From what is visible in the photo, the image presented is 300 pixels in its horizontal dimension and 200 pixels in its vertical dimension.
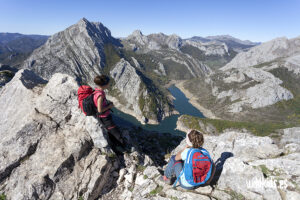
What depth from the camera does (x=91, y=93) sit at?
12.0 metres

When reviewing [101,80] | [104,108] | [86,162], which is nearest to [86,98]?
[104,108]

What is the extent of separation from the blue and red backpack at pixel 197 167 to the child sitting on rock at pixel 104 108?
6.67 m

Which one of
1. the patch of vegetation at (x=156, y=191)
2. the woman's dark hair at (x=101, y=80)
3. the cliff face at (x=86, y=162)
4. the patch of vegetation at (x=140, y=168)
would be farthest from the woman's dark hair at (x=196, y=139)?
the patch of vegetation at (x=140, y=168)

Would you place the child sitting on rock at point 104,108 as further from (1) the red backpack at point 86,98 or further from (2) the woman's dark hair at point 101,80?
(1) the red backpack at point 86,98

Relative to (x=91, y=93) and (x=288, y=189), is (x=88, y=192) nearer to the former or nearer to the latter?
(x=91, y=93)

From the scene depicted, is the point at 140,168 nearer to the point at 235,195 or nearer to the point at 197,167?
the point at 197,167

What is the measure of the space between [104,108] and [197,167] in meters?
7.25

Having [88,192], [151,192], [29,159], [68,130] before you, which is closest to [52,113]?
[68,130]

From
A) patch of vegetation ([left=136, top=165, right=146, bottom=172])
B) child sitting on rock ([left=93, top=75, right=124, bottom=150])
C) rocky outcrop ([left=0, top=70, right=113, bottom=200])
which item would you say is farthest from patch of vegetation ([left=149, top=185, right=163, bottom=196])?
child sitting on rock ([left=93, top=75, right=124, bottom=150])

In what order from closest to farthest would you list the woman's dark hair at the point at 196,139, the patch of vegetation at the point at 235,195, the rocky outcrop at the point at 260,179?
the rocky outcrop at the point at 260,179, the woman's dark hair at the point at 196,139, the patch of vegetation at the point at 235,195

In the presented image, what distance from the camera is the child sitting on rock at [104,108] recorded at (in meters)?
10.6

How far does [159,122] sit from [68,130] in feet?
577

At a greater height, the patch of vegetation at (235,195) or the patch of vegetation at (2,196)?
the patch of vegetation at (235,195)

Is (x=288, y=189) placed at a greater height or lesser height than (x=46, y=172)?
greater
